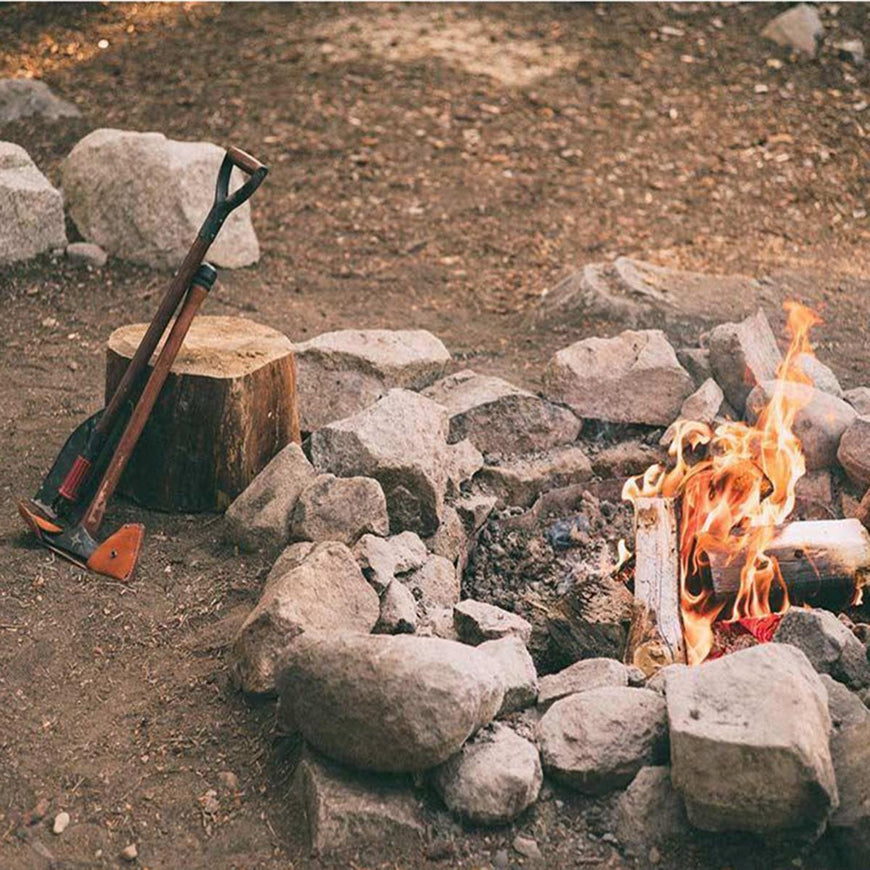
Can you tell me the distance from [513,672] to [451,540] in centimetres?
94

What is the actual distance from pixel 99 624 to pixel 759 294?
395cm

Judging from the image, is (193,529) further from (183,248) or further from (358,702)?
(183,248)

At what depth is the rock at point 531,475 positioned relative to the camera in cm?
485

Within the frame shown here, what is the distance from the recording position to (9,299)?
6.49 m

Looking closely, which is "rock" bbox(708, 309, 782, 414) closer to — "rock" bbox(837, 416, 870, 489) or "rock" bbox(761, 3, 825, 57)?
"rock" bbox(837, 416, 870, 489)

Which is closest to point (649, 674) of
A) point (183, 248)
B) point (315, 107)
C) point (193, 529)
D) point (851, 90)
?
point (193, 529)

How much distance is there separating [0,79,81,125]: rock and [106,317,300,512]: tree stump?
13.9ft

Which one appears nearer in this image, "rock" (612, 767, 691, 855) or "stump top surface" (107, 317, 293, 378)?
"rock" (612, 767, 691, 855)

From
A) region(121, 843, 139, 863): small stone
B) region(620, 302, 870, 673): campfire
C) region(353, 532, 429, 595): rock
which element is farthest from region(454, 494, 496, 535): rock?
region(121, 843, 139, 863): small stone

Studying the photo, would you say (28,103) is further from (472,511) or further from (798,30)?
(798,30)

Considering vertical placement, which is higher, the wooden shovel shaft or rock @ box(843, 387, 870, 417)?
the wooden shovel shaft

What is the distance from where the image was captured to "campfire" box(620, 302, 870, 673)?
162 inches

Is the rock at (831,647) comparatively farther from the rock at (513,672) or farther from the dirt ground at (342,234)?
the rock at (513,672)

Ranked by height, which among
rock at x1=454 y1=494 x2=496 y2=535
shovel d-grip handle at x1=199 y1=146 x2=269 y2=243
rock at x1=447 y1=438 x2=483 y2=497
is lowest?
rock at x1=454 y1=494 x2=496 y2=535
